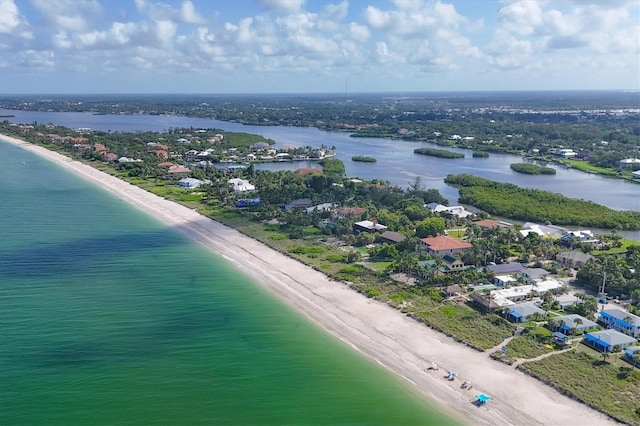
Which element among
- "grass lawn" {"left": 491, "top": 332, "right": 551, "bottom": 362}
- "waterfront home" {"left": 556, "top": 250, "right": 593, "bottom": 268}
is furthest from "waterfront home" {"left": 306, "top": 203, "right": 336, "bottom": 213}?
"grass lawn" {"left": 491, "top": 332, "right": 551, "bottom": 362}

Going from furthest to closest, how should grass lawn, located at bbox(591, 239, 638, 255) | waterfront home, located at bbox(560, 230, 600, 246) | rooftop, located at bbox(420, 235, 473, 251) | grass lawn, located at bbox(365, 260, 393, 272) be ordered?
waterfront home, located at bbox(560, 230, 600, 246) < grass lawn, located at bbox(591, 239, 638, 255) < rooftop, located at bbox(420, 235, 473, 251) < grass lawn, located at bbox(365, 260, 393, 272)

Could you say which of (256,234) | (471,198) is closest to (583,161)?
(471,198)

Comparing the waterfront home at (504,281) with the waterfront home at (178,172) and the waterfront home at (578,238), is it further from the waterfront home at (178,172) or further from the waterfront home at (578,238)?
the waterfront home at (178,172)

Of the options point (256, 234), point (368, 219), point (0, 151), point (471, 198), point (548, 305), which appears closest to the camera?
point (548, 305)

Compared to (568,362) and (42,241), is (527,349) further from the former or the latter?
(42,241)

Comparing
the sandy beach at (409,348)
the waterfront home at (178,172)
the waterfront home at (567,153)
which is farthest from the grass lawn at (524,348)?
the waterfront home at (567,153)

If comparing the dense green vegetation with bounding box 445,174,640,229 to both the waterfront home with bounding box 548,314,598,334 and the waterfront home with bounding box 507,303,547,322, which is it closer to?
the waterfront home with bounding box 507,303,547,322
